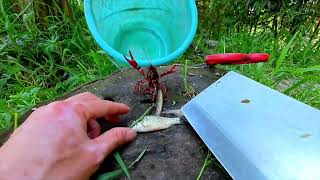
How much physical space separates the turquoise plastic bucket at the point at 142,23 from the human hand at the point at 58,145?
738 mm

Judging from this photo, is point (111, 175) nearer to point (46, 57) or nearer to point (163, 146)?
point (163, 146)

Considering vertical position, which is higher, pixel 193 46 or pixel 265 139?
pixel 265 139

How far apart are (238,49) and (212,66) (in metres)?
0.85

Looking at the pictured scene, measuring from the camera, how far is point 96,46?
7.57 feet

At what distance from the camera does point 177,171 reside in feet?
3.45

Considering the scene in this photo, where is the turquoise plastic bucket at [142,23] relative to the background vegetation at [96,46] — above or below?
above

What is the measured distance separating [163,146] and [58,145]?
341 millimetres

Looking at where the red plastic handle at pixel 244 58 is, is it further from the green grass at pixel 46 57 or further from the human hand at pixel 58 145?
the green grass at pixel 46 57

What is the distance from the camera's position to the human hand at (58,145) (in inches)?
35.1

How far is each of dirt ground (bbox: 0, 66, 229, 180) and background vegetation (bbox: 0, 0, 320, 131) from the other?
19.1 inches

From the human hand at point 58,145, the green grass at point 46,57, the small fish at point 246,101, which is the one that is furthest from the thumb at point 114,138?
the green grass at point 46,57

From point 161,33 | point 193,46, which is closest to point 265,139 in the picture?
point 161,33

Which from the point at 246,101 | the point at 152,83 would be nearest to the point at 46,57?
the point at 152,83

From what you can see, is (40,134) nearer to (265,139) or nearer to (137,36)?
(265,139)
